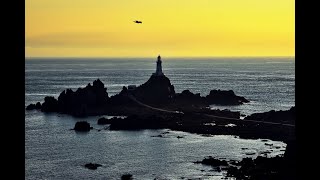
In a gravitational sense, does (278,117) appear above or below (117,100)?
below

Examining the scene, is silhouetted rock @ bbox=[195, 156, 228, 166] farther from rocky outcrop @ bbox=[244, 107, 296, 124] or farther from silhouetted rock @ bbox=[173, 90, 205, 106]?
silhouetted rock @ bbox=[173, 90, 205, 106]

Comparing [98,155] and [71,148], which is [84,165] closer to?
[98,155]

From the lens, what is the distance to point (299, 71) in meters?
6.26

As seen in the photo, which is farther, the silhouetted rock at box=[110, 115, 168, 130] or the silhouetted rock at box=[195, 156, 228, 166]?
the silhouetted rock at box=[110, 115, 168, 130]

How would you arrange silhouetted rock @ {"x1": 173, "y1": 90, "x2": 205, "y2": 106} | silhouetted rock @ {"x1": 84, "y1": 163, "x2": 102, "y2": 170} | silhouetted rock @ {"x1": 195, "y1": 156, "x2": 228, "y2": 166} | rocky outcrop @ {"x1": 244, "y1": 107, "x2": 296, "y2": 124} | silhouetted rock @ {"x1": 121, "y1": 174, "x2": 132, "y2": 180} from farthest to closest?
1. silhouetted rock @ {"x1": 173, "y1": 90, "x2": 205, "y2": 106}
2. rocky outcrop @ {"x1": 244, "y1": 107, "x2": 296, "y2": 124}
3. silhouetted rock @ {"x1": 195, "y1": 156, "x2": 228, "y2": 166}
4. silhouetted rock @ {"x1": 84, "y1": 163, "x2": 102, "y2": 170}
5. silhouetted rock @ {"x1": 121, "y1": 174, "x2": 132, "y2": 180}

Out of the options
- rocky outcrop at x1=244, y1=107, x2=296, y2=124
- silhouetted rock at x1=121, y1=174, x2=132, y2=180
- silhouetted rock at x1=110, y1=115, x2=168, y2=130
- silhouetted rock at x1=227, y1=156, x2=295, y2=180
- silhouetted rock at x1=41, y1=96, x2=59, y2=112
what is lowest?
silhouetted rock at x1=121, y1=174, x2=132, y2=180

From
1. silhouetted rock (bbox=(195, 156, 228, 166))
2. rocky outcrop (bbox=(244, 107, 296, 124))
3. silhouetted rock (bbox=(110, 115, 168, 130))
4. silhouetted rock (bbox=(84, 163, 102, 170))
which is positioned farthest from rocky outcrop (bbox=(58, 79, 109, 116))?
silhouetted rock (bbox=(195, 156, 228, 166))

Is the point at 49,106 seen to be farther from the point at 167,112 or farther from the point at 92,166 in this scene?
the point at 92,166

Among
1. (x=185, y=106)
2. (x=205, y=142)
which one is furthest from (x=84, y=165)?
(x=185, y=106)

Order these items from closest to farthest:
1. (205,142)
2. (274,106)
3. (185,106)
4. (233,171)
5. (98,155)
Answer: (233,171) < (98,155) < (205,142) < (185,106) < (274,106)

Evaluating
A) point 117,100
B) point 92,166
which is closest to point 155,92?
point 117,100
